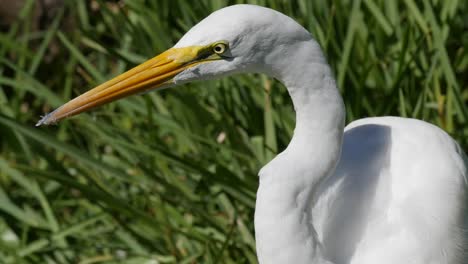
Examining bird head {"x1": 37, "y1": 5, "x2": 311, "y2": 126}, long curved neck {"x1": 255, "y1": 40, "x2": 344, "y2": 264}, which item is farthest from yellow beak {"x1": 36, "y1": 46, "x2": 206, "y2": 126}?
long curved neck {"x1": 255, "y1": 40, "x2": 344, "y2": 264}

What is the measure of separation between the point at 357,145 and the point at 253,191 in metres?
0.42

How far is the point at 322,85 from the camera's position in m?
1.81

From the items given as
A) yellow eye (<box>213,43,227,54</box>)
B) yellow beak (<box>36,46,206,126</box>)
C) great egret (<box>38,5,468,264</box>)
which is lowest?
great egret (<box>38,5,468,264</box>)

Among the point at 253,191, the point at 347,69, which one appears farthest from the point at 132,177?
the point at 347,69

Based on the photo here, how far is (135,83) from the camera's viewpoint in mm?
1844

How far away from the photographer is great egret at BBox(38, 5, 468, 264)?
177cm

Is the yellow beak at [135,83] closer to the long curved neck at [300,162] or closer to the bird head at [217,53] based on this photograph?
the bird head at [217,53]

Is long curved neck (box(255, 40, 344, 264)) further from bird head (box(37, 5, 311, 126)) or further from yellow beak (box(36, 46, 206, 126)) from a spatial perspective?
yellow beak (box(36, 46, 206, 126))

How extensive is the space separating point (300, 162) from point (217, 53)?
281 millimetres

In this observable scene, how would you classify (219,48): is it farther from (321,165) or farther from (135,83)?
(321,165)

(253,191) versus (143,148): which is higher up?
(143,148)

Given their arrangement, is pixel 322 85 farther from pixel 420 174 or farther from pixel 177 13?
pixel 177 13

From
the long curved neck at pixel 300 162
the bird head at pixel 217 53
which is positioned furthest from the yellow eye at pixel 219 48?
the long curved neck at pixel 300 162

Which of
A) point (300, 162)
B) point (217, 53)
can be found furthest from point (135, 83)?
point (300, 162)
